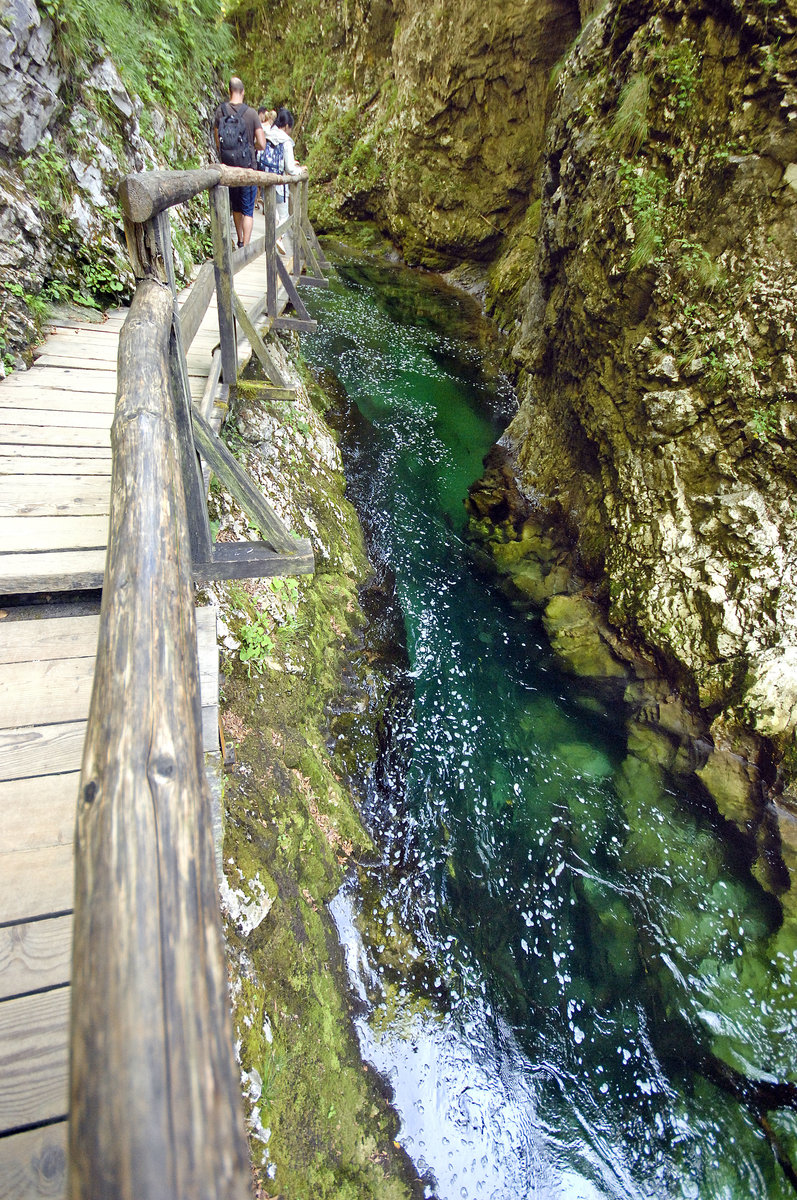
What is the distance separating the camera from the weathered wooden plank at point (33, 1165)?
112 centimetres

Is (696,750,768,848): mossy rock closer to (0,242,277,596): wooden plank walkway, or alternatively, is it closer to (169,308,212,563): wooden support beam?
(169,308,212,563): wooden support beam

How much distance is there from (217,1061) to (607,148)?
7.40 meters

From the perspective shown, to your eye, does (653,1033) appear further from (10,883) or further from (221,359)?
(221,359)

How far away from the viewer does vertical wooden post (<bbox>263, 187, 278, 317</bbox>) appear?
5.14 metres

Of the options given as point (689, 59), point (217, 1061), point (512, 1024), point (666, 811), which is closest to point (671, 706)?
point (666, 811)

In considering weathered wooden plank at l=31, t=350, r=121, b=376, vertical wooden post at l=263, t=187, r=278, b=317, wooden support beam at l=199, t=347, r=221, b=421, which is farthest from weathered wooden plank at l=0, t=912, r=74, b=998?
vertical wooden post at l=263, t=187, r=278, b=317

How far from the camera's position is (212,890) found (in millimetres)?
797

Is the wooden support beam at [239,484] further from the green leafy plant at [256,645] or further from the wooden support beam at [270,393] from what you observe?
the wooden support beam at [270,393]

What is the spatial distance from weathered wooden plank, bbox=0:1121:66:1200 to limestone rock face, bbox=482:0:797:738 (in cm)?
435

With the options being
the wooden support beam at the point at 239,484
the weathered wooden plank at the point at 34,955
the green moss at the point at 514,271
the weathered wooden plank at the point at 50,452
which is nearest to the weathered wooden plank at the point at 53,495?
the weathered wooden plank at the point at 50,452

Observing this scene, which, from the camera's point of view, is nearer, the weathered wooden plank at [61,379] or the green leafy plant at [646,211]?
the weathered wooden plank at [61,379]

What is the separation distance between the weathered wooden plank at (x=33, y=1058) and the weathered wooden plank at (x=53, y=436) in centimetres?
254

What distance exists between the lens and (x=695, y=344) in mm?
4785

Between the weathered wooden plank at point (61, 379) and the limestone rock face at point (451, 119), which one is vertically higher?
the limestone rock face at point (451, 119)
